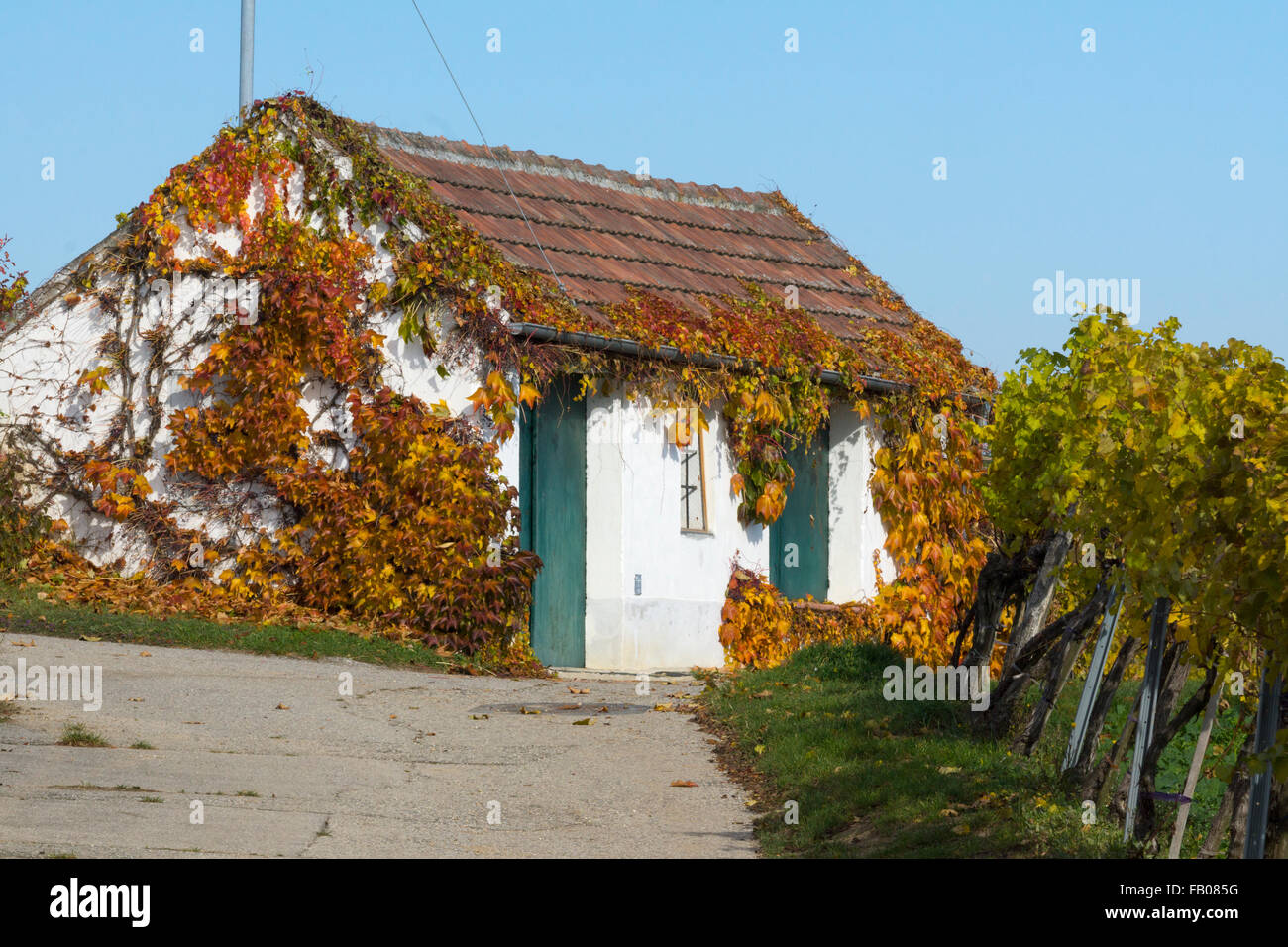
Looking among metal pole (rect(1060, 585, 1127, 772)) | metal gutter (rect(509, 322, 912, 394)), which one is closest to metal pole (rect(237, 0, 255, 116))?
metal gutter (rect(509, 322, 912, 394))

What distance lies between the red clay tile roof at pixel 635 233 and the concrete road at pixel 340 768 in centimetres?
467

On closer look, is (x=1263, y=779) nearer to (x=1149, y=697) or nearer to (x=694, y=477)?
(x=1149, y=697)

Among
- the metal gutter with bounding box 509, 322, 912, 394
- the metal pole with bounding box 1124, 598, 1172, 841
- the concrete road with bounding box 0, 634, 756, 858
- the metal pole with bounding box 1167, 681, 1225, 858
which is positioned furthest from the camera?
the metal gutter with bounding box 509, 322, 912, 394

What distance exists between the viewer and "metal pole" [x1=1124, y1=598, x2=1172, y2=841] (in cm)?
628

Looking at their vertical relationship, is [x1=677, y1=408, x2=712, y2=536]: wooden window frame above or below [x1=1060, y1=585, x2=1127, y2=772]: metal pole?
above

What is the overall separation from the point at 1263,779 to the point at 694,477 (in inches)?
378

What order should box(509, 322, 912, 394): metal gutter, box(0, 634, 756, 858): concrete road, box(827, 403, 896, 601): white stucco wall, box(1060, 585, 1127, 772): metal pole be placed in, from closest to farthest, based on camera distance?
box(0, 634, 756, 858): concrete road < box(1060, 585, 1127, 772): metal pole < box(509, 322, 912, 394): metal gutter < box(827, 403, 896, 601): white stucco wall

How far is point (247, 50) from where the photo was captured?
16578 mm

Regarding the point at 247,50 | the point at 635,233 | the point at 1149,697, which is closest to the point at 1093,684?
the point at 1149,697

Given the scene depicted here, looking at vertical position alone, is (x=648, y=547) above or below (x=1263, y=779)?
above

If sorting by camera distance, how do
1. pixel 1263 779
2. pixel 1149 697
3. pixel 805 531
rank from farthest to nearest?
1. pixel 805 531
2. pixel 1149 697
3. pixel 1263 779

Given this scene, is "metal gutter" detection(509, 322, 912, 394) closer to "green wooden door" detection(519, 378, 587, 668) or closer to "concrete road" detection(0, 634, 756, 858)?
"green wooden door" detection(519, 378, 587, 668)

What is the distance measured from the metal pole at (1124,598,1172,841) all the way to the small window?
827 centimetres
